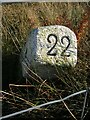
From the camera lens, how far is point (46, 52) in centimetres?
283

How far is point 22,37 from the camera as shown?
3.42 meters

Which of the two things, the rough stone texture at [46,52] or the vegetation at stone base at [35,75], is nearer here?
the vegetation at stone base at [35,75]

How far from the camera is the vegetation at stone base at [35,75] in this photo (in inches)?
105

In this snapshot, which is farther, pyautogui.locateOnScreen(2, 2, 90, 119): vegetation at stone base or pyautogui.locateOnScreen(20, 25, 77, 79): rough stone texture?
pyautogui.locateOnScreen(20, 25, 77, 79): rough stone texture

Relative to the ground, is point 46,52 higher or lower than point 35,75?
higher

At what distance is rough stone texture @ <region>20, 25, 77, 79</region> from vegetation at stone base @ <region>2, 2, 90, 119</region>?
0.17 feet

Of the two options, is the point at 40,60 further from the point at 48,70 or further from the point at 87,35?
the point at 87,35

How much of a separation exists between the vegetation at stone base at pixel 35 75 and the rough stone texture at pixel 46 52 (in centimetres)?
5

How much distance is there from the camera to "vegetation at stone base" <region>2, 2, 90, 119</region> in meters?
2.67

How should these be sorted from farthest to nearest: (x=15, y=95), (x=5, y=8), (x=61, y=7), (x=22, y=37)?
(x=5, y=8) → (x=61, y=7) → (x=22, y=37) → (x=15, y=95)

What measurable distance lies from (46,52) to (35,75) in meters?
0.15

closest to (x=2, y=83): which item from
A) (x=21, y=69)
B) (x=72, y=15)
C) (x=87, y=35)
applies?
(x=21, y=69)

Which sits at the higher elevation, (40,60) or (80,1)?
(80,1)

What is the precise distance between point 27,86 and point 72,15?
0.97m
